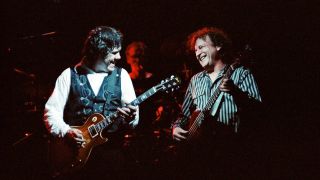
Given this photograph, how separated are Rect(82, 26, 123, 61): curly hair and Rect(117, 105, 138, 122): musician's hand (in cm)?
69

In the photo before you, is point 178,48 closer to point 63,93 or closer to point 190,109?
point 190,109

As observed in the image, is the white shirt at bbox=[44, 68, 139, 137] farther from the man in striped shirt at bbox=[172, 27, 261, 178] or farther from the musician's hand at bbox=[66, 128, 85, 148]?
the man in striped shirt at bbox=[172, 27, 261, 178]

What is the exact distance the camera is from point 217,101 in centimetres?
389

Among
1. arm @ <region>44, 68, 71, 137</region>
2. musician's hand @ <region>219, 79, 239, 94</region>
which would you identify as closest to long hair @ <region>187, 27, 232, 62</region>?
musician's hand @ <region>219, 79, 239, 94</region>

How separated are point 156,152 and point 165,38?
2315 millimetres

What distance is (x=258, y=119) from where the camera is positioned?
5387mm

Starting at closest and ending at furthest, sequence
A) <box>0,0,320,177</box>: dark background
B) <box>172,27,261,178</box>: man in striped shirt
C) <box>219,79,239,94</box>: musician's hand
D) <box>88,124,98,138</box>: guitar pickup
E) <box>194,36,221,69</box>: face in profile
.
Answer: <box>219,79,239,94</box>: musician's hand → <box>172,27,261,178</box>: man in striped shirt → <box>88,124,98,138</box>: guitar pickup → <box>194,36,221,69</box>: face in profile → <box>0,0,320,177</box>: dark background

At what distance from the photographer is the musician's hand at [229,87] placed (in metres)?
3.57

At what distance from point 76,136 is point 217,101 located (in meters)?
1.61

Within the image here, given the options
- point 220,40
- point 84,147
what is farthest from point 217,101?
point 84,147

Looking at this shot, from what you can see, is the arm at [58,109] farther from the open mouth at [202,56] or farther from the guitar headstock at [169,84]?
the open mouth at [202,56]

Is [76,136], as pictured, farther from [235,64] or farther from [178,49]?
[178,49]

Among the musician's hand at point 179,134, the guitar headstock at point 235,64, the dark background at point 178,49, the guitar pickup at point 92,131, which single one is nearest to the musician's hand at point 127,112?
the guitar pickup at point 92,131

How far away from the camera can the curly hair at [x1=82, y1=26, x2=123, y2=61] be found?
3988 millimetres
